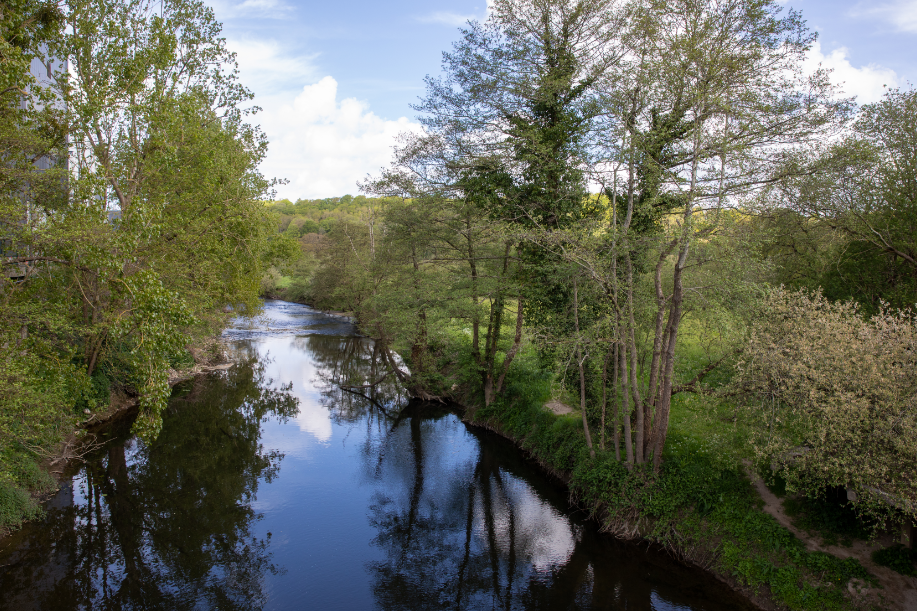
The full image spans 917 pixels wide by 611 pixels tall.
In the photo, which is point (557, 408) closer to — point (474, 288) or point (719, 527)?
point (474, 288)

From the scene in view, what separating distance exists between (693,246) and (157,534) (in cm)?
1405

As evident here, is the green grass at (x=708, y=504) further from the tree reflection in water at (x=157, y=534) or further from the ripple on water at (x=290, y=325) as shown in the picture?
the ripple on water at (x=290, y=325)

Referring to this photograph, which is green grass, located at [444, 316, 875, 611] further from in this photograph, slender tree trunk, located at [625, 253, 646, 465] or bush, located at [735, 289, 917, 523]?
bush, located at [735, 289, 917, 523]

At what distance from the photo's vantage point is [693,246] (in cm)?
1135

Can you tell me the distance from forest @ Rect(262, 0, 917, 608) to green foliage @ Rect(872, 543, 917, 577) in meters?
0.09

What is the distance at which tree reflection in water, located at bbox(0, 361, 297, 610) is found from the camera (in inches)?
395

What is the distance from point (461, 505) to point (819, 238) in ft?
42.8

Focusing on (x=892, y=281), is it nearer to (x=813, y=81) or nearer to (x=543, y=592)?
(x=813, y=81)

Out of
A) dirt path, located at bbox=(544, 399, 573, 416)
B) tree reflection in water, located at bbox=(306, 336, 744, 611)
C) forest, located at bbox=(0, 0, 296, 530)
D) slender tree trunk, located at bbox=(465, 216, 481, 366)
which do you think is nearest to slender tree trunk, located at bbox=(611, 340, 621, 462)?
tree reflection in water, located at bbox=(306, 336, 744, 611)

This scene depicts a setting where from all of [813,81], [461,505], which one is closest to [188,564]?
[461,505]

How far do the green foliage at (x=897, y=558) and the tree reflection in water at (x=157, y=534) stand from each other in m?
11.5

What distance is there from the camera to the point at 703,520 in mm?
11352

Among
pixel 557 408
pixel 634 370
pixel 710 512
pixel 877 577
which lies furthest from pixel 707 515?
pixel 557 408

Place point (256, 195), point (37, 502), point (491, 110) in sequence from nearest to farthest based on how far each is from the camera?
point (37, 502) → point (491, 110) → point (256, 195)
